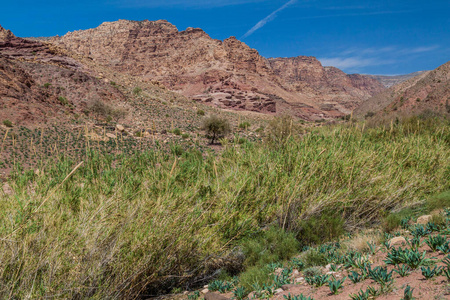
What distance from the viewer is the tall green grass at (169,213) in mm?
2908

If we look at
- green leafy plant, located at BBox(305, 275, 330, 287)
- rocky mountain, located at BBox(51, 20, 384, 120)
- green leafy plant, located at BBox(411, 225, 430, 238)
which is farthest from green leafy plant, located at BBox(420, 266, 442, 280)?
rocky mountain, located at BBox(51, 20, 384, 120)

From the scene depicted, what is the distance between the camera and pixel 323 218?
518 centimetres

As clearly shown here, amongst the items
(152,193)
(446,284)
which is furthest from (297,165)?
(446,284)

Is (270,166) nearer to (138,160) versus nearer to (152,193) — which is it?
(152,193)

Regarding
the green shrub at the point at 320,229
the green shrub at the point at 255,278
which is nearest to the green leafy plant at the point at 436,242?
the green shrub at the point at 255,278

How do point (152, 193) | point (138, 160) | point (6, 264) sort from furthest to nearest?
point (138, 160) < point (152, 193) < point (6, 264)

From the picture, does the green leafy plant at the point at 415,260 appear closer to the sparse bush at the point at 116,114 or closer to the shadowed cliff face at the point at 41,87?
the shadowed cliff face at the point at 41,87

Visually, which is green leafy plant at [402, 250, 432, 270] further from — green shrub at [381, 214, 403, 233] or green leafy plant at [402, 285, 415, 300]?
green shrub at [381, 214, 403, 233]

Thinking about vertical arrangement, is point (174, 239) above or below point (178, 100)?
below

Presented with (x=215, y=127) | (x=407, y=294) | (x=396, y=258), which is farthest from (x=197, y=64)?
(x=407, y=294)

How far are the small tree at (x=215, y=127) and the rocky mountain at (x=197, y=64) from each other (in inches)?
1763

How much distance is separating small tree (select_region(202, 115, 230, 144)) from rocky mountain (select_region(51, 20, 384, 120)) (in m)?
44.8

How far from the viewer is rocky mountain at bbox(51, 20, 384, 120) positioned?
80.2 meters

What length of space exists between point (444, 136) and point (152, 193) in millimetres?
9696
